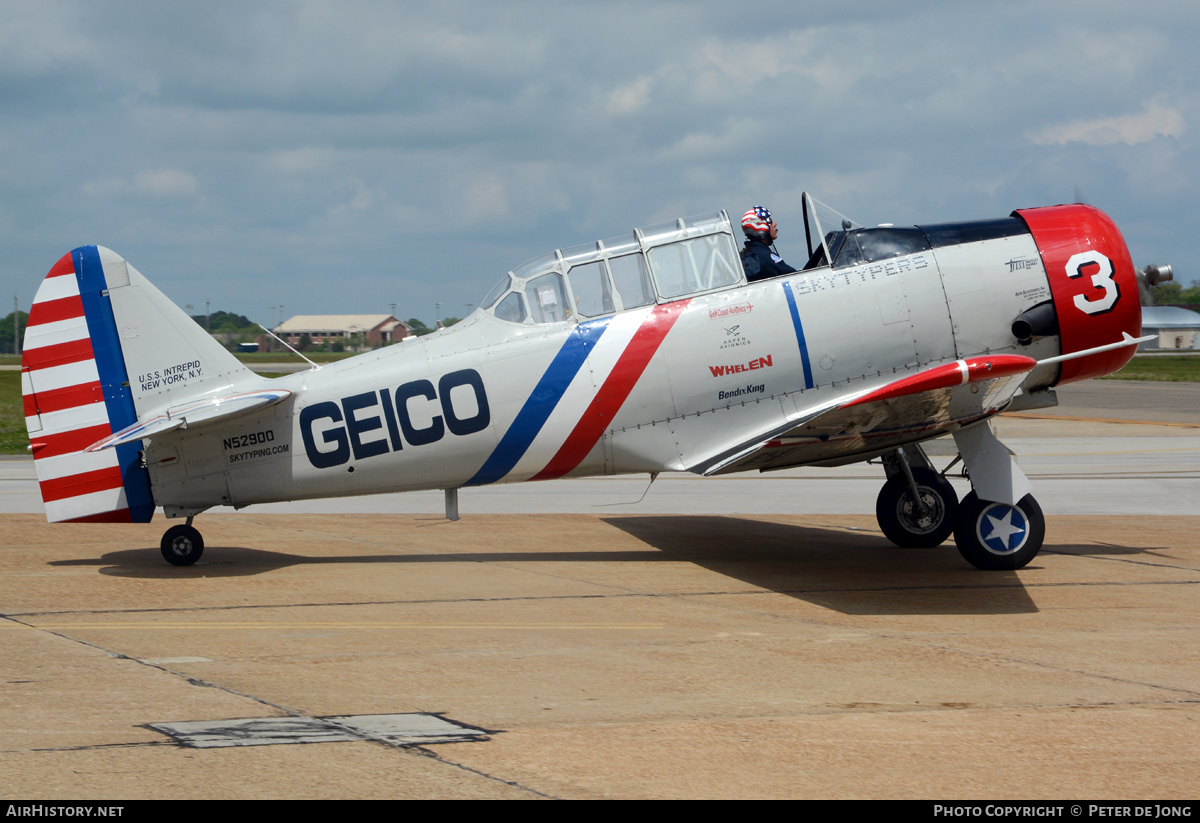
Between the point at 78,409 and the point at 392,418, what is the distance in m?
3.02

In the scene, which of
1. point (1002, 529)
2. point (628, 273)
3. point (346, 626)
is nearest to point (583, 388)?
point (628, 273)

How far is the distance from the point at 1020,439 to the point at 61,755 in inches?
931

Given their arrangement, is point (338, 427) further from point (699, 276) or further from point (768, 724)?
point (768, 724)

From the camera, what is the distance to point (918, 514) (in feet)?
40.0

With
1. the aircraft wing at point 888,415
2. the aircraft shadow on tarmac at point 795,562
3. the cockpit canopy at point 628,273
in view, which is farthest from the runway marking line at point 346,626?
the cockpit canopy at point 628,273

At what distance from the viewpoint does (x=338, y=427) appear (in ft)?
34.4

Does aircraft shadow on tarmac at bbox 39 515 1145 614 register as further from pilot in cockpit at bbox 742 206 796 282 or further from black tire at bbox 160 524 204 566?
pilot in cockpit at bbox 742 206 796 282

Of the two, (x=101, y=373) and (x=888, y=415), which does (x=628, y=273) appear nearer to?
(x=888, y=415)

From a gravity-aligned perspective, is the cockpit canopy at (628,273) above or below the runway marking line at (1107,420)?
above

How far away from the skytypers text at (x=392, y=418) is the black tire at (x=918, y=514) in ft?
15.7

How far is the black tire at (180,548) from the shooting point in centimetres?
1087

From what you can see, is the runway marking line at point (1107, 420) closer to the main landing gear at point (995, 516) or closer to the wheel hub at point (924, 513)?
the wheel hub at point (924, 513)

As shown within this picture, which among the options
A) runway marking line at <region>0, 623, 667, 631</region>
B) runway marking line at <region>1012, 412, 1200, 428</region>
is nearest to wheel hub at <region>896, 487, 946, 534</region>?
runway marking line at <region>0, 623, 667, 631</region>

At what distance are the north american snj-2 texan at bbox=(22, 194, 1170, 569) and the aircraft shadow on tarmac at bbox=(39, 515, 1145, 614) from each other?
0.64m
